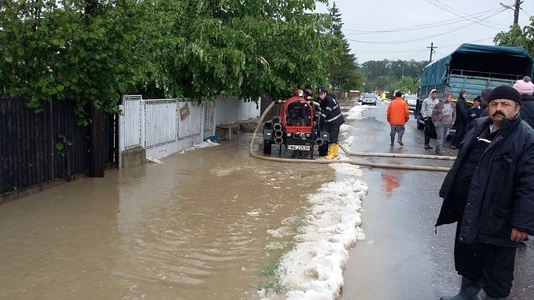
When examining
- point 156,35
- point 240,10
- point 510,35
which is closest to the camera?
point 156,35

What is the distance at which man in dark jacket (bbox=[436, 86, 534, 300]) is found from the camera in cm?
349

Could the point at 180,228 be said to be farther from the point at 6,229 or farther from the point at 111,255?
the point at 6,229

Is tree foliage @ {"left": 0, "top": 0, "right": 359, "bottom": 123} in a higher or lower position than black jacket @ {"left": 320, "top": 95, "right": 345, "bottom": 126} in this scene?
higher

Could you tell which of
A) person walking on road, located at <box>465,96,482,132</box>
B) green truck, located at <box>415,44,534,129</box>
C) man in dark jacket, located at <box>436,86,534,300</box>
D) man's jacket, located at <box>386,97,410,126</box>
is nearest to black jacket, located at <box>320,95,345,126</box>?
man's jacket, located at <box>386,97,410,126</box>

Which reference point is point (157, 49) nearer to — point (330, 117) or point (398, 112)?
point (330, 117)

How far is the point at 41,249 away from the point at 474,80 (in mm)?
15748

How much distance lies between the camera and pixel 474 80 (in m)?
16.8

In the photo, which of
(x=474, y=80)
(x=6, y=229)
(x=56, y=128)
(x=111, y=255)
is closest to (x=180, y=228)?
(x=111, y=255)

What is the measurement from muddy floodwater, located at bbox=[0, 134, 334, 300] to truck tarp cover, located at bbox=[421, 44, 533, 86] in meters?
11.2

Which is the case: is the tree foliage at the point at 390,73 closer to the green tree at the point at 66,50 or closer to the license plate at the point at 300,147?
the license plate at the point at 300,147

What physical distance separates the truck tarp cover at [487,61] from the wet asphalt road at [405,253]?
10.4 meters

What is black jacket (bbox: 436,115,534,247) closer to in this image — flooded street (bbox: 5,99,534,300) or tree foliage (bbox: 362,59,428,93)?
flooded street (bbox: 5,99,534,300)

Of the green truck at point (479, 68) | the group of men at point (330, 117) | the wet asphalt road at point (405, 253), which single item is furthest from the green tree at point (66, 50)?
the green truck at point (479, 68)

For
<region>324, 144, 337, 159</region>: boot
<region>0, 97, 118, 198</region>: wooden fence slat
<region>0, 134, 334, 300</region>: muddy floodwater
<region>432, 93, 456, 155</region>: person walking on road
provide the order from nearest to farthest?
<region>0, 134, 334, 300</region>: muddy floodwater → <region>0, 97, 118, 198</region>: wooden fence slat → <region>324, 144, 337, 159</region>: boot → <region>432, 93, 456, 155</region>: person walking on road
